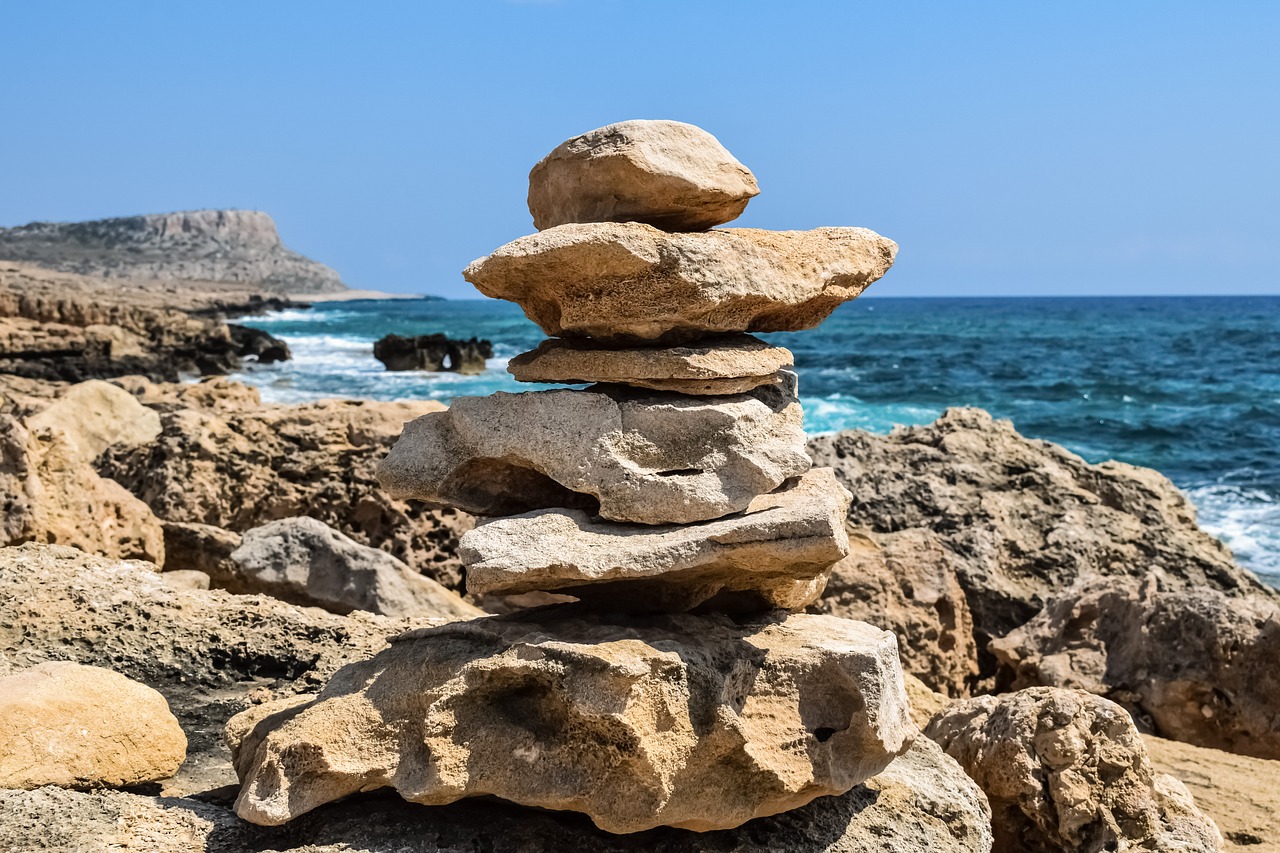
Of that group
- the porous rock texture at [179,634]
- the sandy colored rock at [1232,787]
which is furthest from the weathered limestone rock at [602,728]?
the sandy colored rock at [1232,787]

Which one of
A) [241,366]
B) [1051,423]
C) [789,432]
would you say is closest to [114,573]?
[789,432]

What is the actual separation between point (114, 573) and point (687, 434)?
9.76 feet

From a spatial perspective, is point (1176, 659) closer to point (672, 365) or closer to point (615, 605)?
point (615, 605)

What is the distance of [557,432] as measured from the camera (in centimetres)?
344

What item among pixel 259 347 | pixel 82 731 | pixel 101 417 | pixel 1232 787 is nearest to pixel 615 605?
pixel 82 731

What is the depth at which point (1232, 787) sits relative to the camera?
15.4 feet

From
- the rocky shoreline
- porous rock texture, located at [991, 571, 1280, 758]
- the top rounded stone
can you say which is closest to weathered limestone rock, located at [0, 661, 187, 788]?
the rocky shoreline

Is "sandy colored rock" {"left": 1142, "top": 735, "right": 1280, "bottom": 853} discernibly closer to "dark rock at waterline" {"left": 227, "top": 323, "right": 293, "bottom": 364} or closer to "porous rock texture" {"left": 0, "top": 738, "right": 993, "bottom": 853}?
"porous rock texture" {"left": 0, "top": 738, "right": 993, "bottom": 853}

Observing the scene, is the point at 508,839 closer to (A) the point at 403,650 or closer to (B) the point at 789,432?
(A) the point at 403,650

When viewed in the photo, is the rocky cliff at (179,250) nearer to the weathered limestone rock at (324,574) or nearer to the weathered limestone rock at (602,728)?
the weathered limestone rock at (324,574)

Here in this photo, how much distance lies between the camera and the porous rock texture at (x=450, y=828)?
10.3ft

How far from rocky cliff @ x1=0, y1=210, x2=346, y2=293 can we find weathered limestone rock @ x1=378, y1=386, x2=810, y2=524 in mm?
95338

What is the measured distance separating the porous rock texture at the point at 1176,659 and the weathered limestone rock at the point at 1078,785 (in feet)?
4.88

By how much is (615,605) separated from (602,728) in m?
0.66
